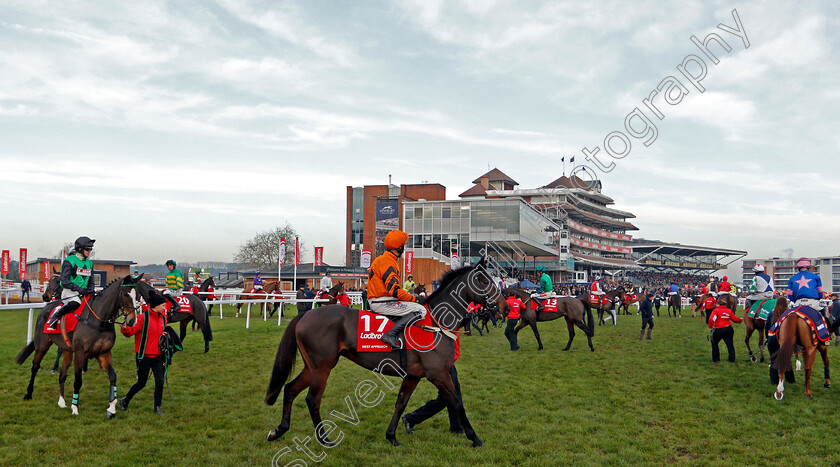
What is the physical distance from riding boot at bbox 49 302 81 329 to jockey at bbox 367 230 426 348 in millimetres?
3777

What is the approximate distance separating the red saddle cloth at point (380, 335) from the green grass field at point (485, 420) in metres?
0.99

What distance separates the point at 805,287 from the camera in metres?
7.75

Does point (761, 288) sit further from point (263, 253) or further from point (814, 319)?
point (263, 253)

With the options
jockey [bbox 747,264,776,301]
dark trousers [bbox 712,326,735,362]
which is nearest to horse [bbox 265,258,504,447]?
dark trousers [bbox 712,326,735,362]

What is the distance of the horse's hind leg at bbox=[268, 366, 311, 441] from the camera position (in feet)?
17.3

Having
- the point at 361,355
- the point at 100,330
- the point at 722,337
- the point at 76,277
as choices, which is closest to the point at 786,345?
the point at 722,337

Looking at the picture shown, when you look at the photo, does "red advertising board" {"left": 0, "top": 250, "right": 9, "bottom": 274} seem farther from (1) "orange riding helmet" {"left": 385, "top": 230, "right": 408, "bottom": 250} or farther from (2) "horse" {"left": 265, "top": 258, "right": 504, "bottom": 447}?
(1) "orange riding helmet" {"left": 385, "top": 230, "right": 408, "bottom": 250}

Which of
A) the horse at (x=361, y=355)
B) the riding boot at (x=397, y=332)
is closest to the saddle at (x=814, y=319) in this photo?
the horse at (x=361, y=355)

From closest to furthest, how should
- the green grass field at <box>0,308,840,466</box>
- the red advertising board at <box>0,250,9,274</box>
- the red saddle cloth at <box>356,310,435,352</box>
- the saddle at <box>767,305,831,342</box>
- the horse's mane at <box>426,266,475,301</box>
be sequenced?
the green grass field at <box>0,308,840,466</box> → the red saddle cloth at <box>356,310,435,352</box> → the horse's mane at <box>426,266,475,301</box> → the saddle at <box>767,305,831,342</box> → the red advertising board at <box>0,250,9,274</box>

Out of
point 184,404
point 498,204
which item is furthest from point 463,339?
point 498,204

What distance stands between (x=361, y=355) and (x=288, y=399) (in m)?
0.91

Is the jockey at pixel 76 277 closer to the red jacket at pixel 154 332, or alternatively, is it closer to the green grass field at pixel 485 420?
the red jacket at pixel 154 332

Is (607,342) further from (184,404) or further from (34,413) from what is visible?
(34,413)

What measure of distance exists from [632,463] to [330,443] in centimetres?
292
